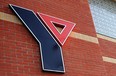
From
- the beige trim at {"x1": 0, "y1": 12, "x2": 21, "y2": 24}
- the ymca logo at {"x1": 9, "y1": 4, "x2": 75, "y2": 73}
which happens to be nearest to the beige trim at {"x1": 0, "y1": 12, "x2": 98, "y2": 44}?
the beige trim at {"x1": 0, "y1": 12, "x2": 21, "y2": 24}

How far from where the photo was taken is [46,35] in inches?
208

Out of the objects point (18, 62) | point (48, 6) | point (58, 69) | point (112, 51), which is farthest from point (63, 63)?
point (112, 51)

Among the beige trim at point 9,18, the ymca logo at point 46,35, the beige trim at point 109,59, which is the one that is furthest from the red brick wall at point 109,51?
the beige trim at point 9,18

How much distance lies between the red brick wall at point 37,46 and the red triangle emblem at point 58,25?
0.17m

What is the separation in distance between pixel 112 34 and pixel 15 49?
4.34m

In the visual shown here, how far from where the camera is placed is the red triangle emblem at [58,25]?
5.42 metres

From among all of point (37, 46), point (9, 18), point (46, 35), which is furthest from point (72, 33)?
point (9, 18)

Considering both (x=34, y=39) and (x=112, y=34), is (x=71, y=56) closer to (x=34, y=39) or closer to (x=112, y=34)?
(x=34, y=39)

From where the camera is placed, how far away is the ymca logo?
499 cm

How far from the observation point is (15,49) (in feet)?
15.5

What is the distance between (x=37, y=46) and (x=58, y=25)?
892mm

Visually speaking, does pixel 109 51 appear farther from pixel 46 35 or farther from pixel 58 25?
pixel 46 35

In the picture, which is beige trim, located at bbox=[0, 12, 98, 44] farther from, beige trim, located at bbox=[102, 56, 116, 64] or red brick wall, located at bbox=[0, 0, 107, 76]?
beige trim, located at bbox=[102, 56, 116, 64]

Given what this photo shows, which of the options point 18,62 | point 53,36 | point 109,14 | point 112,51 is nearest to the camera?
point 18,62
